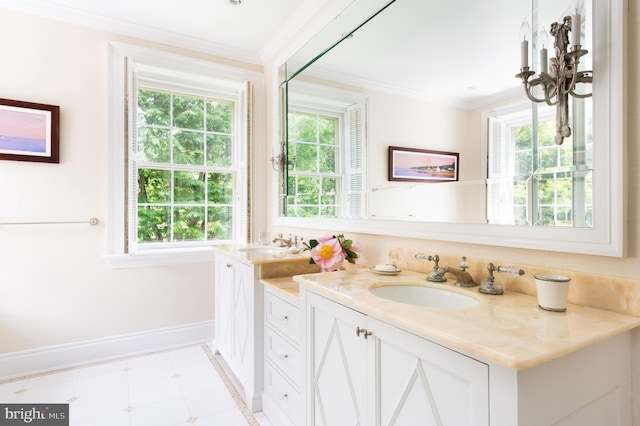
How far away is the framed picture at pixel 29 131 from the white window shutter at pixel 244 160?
4.66ft

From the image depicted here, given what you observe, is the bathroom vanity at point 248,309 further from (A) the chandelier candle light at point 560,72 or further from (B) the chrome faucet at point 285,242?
(A) the chandelier candle light at point 560,72

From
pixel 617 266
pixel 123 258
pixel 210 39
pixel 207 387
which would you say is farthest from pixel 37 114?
pixel 617 266

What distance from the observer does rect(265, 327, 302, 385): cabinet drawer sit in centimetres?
164

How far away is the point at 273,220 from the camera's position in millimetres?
3170

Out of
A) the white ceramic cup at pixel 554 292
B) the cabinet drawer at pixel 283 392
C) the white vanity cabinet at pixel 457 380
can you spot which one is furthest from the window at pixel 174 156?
the white ceramic cup at pixel 554 292

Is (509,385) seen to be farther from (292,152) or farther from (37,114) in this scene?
(37,114)

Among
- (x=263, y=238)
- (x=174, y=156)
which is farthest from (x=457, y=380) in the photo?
(x=174, y=156)

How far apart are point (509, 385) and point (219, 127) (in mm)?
3195

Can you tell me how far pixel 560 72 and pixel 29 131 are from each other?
3169 mm

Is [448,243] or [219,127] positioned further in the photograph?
[219,127]

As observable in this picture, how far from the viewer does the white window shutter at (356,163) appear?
197 centimetres

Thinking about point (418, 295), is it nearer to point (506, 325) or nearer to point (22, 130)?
point (506, 325)

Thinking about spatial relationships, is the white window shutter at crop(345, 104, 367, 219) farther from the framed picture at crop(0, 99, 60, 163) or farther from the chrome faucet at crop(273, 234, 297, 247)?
the framed picture at crop(0, 99, 60, 163)

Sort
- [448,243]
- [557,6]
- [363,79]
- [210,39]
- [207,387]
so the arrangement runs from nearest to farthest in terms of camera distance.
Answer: [557,6]
[448,243]
[363,79]
[207,387]
[210,39]
